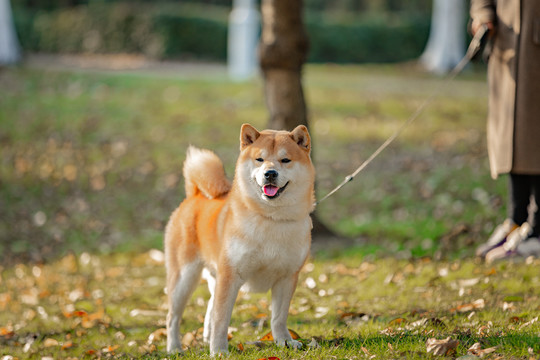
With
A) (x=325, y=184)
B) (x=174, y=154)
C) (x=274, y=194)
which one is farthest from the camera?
(x=174, y=154)

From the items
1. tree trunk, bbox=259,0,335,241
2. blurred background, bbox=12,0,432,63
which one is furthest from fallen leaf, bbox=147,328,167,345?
blurred background, bbox=12,0,432,63

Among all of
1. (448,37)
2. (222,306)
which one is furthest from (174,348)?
(448,37)

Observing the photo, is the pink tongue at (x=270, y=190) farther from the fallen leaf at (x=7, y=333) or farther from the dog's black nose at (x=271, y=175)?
the fallen leaf at (x=7, y=333)

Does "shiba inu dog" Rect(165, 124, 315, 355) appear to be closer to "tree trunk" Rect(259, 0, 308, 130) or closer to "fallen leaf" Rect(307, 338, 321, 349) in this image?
"fallen leaf" Rect(307, 338, 321, 349)

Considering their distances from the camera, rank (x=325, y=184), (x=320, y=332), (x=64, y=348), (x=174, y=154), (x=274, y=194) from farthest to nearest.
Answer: (x=174, y=154), (x=325, y=184), (x=64, y=348), (x=320, y=332), (x=274, y=194)

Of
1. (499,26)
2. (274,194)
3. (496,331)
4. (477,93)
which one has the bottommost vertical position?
(477,93)

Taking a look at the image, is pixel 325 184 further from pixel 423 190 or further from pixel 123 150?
pixel 123 150

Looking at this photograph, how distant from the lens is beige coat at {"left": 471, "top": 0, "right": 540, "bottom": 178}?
5332 millimetres

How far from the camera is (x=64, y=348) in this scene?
4.70 m

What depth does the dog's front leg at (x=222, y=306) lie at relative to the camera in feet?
12.4

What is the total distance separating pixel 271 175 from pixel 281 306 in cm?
83

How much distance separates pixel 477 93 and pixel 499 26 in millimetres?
10141

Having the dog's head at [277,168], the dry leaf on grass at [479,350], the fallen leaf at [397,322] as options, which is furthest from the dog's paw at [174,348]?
the dry leaf on grass at [479,350]

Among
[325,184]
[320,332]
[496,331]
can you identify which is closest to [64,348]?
[320,332]
